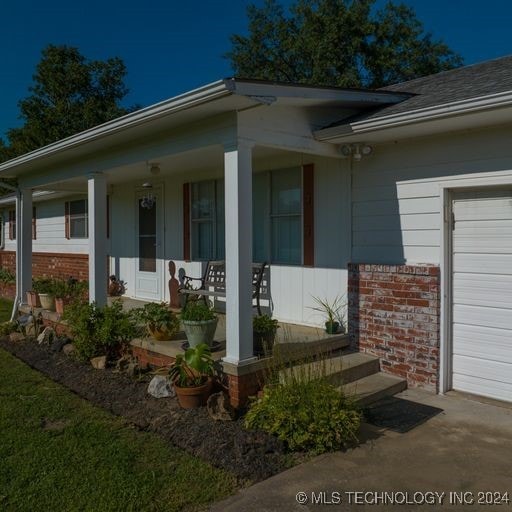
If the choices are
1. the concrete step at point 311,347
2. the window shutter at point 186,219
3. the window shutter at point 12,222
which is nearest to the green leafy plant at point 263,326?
the concrete step at point 311,347

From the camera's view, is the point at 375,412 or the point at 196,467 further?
the point at 375,412

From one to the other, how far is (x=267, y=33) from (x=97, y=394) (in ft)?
82.8

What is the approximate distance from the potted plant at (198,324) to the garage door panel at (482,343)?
2537mm

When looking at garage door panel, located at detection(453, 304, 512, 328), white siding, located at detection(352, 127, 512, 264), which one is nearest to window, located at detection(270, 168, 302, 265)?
white siding, located at detection(352, 127, 512, 264)

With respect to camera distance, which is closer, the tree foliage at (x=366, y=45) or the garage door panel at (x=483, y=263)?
the garage door panel at (x=483, y=263)

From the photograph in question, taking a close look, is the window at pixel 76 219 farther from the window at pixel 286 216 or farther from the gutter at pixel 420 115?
the gutter at pixel 420 115

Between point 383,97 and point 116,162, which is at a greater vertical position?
point 383,97

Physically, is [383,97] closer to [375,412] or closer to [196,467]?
[375,412]

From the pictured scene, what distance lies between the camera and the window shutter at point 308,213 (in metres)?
6.06

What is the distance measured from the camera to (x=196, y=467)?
3.43 m

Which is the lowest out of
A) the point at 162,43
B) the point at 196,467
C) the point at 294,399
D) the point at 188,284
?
the point at 196,467

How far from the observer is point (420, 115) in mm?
4426

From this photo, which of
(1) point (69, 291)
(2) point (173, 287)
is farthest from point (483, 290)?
(1) point (69, 291)

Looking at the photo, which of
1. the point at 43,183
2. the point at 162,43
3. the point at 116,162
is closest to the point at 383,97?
the point at 116,162
